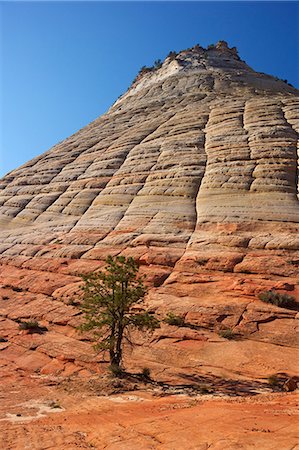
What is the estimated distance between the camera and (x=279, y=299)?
50.1ft

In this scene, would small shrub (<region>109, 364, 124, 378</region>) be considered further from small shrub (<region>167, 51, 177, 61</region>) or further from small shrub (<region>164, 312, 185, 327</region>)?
small shrub (<region>167, 51, 177, 61</region>)

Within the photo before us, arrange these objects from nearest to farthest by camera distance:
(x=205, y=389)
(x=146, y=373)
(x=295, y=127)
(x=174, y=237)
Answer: (x=205, y=389)
(x=146, y=373)
(x=174, y=237)
(x=295, y=127)

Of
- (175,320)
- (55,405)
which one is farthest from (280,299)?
(55,405)

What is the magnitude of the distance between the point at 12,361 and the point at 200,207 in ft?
46.7

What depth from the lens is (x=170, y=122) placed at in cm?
3919

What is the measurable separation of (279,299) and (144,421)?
9107mm

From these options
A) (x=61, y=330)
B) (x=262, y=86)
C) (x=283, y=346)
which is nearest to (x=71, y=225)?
(x=61, y=330)

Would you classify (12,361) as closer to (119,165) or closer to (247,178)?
(247,178)

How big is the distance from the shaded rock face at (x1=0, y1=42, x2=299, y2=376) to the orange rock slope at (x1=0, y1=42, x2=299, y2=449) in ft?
0.27

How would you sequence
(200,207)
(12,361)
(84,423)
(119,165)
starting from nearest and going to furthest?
1. (84,423)
2. (12,361)
3. (200,207)
4. (119,165)

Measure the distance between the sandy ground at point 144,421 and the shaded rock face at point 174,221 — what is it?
3044 millimetres

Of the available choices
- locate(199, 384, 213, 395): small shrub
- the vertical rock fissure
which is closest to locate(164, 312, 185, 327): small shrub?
locate(199, 384, 213, 395): small shrub

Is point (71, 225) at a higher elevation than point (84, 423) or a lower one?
higher

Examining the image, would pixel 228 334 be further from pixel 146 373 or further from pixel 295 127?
pixel 295 127
